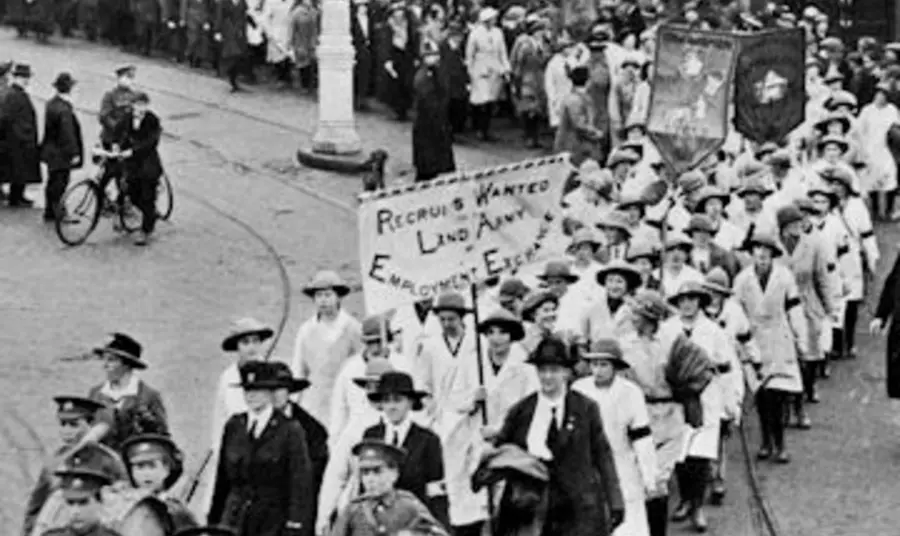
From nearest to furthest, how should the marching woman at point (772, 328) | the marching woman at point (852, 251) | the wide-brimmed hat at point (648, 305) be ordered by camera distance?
the wide-brimmed hat at point (648, 305), the marching woman at point (772, 328), the marching woman at point (852, 251)

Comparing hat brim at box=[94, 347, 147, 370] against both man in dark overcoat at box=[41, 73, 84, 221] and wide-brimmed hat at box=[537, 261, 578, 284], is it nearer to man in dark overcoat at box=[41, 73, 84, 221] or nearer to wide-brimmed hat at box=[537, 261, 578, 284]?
wide-brimmed hat at box=[537, 261, 578, 284]

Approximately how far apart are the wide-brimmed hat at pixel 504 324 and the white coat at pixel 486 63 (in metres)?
14.6

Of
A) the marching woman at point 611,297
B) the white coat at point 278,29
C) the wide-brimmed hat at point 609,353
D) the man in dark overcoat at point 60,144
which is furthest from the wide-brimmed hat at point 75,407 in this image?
the white coat at point 278,29

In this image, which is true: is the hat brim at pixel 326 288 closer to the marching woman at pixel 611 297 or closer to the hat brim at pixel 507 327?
the hat brim at pixel 507 327

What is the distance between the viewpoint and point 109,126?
2155 centimetres

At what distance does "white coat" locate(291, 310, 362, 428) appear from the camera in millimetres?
13312

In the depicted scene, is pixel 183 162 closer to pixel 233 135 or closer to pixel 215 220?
pixel 233 135

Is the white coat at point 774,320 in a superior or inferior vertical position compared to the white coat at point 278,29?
superior

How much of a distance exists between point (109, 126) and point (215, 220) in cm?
189

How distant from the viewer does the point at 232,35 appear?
3041 cm

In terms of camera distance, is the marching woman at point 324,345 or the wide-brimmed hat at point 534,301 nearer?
the marching woman at point 324,345

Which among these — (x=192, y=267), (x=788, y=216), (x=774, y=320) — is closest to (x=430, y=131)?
(x=192, y=267)

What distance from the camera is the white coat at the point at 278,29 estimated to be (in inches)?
1198

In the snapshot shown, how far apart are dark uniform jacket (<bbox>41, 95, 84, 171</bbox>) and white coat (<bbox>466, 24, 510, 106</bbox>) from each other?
6.18 m
